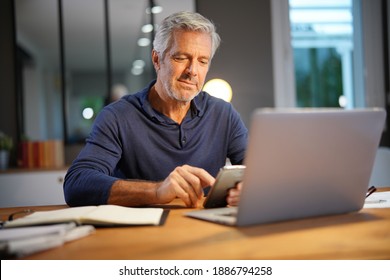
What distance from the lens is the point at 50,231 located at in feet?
2.93

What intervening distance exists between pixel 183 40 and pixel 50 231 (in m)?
1.14

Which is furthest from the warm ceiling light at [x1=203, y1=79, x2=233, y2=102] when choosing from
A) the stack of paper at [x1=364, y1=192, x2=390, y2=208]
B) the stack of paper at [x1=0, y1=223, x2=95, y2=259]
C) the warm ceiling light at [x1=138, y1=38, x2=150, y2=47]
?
the stack of paper at [x1=0, y1=223, x2=95, y2=259]

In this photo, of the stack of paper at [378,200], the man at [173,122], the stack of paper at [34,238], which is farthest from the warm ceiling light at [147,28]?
the stack of paper at [34,238]

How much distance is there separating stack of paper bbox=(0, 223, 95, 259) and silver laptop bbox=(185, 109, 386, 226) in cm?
31

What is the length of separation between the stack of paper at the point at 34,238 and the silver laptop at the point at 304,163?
31cm

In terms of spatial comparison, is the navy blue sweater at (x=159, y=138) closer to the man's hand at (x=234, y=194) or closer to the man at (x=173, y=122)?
the man at (x=173, y=122)

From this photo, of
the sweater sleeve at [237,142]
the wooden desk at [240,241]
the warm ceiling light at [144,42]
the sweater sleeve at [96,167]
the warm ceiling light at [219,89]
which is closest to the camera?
the wooden desk at [240,241]

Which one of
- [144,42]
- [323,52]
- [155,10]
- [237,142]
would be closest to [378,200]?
[237,142]

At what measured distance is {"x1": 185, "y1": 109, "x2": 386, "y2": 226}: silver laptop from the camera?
35.8 inches

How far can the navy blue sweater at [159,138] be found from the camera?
1769 millimetres

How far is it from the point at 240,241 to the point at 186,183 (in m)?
0.39

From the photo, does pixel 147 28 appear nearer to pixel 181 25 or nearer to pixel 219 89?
pixel 219 89

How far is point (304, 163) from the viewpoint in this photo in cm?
98

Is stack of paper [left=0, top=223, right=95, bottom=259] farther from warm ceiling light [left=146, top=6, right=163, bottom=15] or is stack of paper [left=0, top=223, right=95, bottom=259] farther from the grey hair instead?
warm ceiling light [left=146, top=6, right=163, bottom=15]
